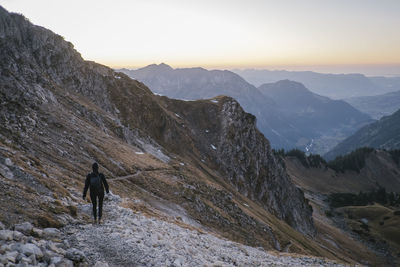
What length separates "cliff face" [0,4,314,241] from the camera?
1123 inches

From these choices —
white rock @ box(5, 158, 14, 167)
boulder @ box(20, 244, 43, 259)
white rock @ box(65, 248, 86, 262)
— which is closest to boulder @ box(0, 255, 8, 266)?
boulder @ box(20, 244, 43, 259)

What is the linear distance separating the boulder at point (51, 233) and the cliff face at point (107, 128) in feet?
16.9

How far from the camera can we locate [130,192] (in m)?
30.8

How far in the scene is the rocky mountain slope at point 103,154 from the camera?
16.5 metres

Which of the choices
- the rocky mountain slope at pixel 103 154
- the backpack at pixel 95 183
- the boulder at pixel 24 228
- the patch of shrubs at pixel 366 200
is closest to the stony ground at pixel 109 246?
the boulder at pixel 24 228

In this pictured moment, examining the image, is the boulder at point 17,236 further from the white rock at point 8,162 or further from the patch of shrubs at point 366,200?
the patch of shrubs at point 366,200

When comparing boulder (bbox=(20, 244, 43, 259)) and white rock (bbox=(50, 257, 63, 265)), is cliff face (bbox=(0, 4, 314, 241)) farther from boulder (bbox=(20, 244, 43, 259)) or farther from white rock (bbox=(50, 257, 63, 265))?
white rock (bbox=(50, 257, 63, 265))

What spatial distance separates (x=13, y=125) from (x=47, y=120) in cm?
784

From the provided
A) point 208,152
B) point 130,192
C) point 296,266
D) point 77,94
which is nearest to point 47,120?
point 130,192

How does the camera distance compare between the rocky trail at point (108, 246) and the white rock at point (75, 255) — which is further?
the white rock at point (75, 255)

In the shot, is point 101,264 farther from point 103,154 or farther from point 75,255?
point 103,154

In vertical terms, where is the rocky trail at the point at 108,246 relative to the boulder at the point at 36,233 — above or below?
below

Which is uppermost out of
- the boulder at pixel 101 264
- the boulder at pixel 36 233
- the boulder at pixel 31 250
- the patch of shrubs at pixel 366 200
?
the boulder at pixel 31 250

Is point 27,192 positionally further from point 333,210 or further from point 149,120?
point 333,210
